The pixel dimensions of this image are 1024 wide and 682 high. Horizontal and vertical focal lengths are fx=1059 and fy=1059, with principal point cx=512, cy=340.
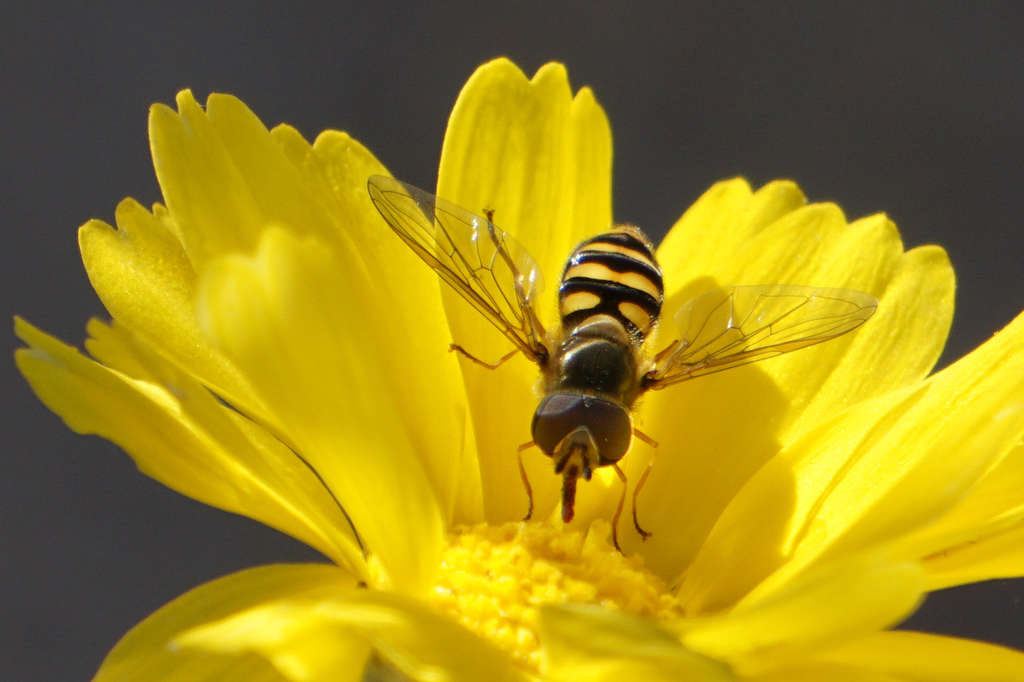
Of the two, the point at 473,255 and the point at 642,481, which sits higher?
the point at 473,255

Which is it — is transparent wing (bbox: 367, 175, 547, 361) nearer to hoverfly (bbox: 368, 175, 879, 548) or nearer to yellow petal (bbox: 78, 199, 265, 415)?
hoverfly (bbox: 368, 175, 879, 548)

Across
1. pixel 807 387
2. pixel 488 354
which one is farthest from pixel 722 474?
pixel 488 354

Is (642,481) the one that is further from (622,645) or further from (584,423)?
(622,645)

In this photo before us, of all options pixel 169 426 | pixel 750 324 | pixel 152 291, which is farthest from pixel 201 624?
pixel 750 324

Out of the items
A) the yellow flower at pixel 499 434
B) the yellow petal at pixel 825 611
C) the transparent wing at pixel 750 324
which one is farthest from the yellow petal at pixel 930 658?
the transparent wing at pixel 750 324

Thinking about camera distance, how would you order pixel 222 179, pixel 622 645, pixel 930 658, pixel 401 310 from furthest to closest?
pixel 401 310
pixel 222 179
pixel 930 658
pixel 622 645
